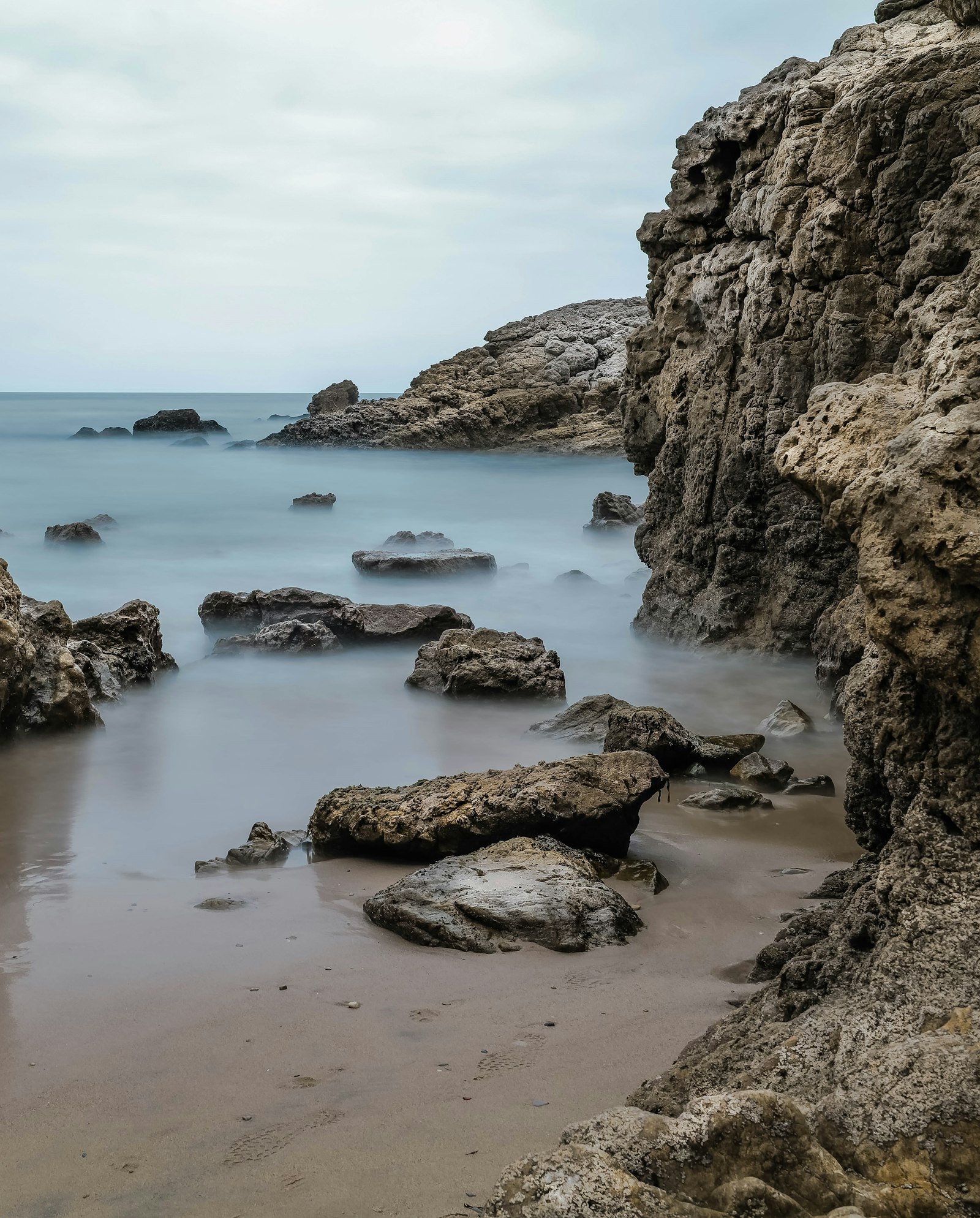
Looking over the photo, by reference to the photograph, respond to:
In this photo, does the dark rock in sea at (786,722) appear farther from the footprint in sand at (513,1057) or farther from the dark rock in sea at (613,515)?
the dark rock in sea at (613,515)

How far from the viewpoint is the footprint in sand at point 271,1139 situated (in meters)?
2.65

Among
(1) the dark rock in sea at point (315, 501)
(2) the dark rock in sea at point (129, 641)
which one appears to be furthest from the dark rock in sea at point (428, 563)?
(1) the dark rock in sea at point (315, 501)

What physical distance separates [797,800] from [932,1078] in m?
4.47

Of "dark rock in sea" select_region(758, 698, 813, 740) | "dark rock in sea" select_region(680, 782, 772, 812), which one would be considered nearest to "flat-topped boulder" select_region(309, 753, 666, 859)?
"dark rock in sea" select_region(680, 782, 772, 812)

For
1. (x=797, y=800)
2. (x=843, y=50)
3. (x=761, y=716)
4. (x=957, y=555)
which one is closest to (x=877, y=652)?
(x=957, y=555)

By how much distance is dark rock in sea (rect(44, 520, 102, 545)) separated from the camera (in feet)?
62.4

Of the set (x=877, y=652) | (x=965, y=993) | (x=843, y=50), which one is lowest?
(x=965, y=993)

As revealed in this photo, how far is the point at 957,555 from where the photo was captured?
2.57 metres

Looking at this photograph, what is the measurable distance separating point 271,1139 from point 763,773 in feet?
14.8

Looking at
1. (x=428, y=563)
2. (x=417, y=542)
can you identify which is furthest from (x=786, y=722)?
(x=417, y=542)

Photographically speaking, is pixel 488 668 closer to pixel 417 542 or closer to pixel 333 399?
pixel 417 542

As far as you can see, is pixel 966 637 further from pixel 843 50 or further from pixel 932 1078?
pixel 843 50

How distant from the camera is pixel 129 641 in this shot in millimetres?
9859

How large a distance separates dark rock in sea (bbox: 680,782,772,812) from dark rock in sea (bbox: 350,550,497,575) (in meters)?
9.77
